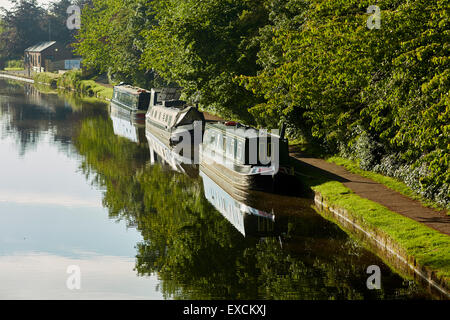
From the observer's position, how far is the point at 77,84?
78.3m

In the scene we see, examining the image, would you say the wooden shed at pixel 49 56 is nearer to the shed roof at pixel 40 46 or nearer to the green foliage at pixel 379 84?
the shed roof at pixel 40 46

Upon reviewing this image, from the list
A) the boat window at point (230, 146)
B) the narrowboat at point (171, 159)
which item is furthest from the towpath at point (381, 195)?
the narrowboat at point (171, 159)

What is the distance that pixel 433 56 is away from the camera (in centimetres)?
1455

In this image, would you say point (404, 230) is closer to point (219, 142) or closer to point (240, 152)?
point (240, 152)

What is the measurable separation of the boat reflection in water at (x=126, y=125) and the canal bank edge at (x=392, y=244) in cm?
2109

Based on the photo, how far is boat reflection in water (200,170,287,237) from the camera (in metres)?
17.9

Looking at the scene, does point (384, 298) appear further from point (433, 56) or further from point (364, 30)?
point (364, 30)

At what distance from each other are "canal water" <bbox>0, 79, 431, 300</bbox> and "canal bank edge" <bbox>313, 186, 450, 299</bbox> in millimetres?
325

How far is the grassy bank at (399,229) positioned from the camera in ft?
42.7

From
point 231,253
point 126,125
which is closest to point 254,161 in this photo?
point 231,253

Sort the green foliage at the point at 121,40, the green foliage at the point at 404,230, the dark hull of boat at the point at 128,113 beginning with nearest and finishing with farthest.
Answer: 1. the green foliage at the point at 404,230
2. the dark hull of boat at the point at 128,113
3. the green foliage at the point at 121,40
